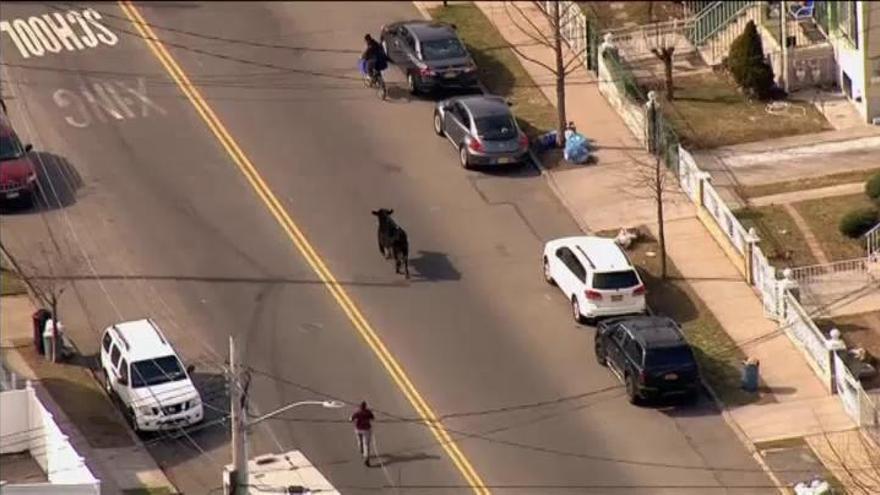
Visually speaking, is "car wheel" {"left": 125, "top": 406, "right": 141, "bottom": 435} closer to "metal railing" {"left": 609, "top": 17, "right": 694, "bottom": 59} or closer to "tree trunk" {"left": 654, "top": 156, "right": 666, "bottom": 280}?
"tree trunk" {"left": 654, "top": 156, "right": 666, "bottom": 280}

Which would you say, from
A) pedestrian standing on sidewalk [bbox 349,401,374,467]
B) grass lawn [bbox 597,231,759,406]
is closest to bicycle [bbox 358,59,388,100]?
grass lawn [bbox 597,231,759,406]

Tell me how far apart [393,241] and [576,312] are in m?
5.12

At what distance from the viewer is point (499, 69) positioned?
9931cm

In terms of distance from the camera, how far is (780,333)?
85562mm

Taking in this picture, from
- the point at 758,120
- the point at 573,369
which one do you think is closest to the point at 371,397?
the point at 573,369

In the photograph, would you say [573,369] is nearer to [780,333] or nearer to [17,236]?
[780,333]

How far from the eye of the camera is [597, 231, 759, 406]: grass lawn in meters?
83.6

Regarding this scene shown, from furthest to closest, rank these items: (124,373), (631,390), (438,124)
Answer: (438,124) → (631,390) → (124,373)

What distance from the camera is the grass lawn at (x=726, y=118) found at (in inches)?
3728

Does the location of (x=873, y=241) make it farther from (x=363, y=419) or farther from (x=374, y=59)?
(x=374, y=59)

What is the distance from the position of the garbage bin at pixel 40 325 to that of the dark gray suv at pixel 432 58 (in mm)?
15471

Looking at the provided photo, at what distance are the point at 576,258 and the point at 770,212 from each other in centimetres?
704

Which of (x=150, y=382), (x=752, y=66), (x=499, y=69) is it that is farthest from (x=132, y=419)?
(x=752, y=66)

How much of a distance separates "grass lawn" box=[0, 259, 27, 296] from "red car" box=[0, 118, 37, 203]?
2726 mm
